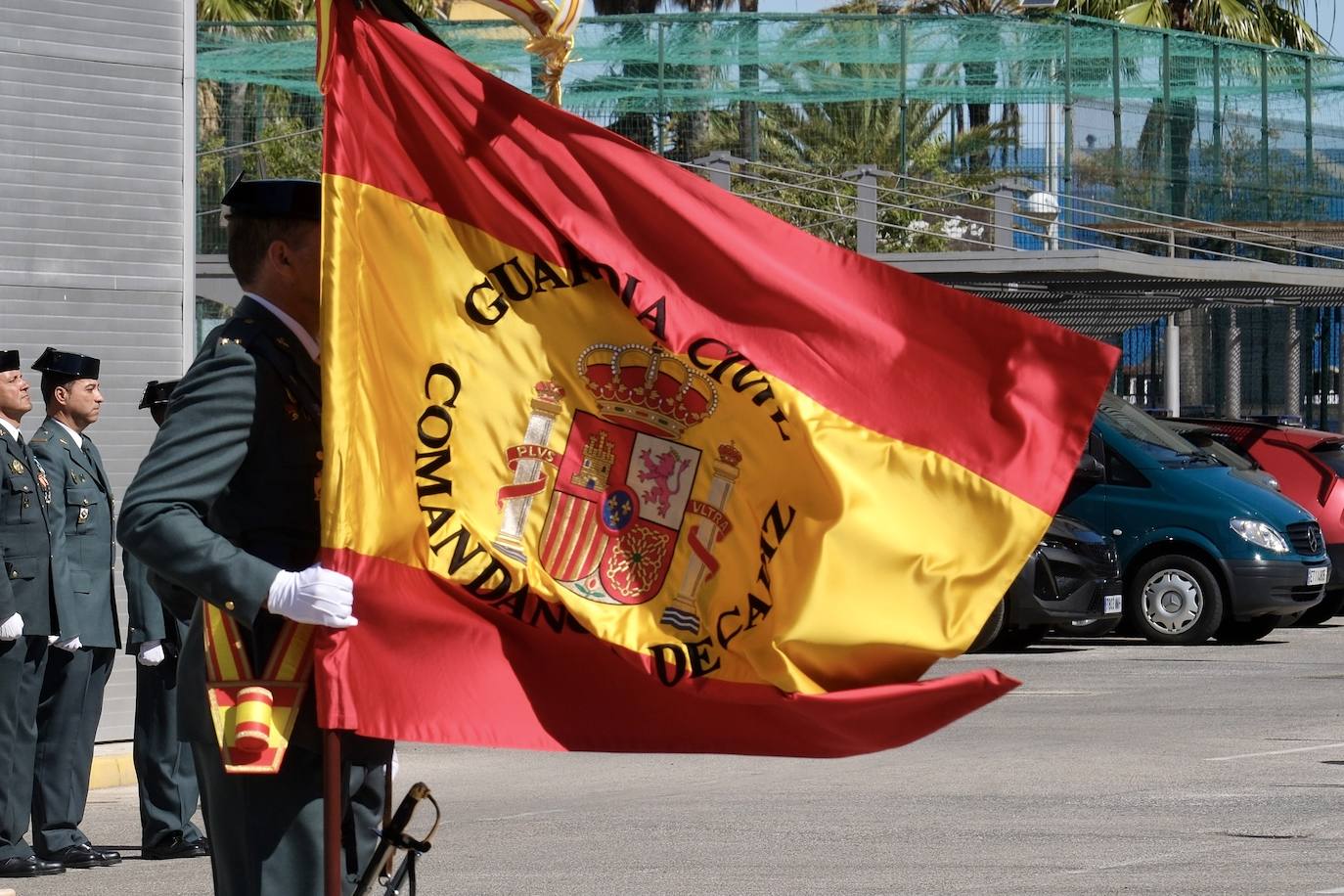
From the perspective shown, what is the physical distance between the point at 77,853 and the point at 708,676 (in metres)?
5.47

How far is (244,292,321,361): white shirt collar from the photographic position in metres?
4.16

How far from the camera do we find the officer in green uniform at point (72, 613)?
354 inches

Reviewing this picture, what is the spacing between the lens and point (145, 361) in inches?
476

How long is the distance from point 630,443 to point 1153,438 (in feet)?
50.5

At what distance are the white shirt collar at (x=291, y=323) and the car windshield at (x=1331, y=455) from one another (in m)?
18.3

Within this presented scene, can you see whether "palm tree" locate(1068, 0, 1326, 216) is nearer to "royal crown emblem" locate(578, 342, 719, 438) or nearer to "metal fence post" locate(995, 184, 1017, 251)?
"metal fence post" locate(995, 184, 1017, 251)

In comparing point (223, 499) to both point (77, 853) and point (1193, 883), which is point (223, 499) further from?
point (77, 853)

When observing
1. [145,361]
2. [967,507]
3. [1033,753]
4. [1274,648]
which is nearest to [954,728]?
[1033,753]

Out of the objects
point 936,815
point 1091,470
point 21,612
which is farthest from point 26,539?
point 1091,470

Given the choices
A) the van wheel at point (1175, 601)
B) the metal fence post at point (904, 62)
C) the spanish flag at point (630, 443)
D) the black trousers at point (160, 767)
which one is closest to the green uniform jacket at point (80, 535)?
the black trousers at point (160, 767)

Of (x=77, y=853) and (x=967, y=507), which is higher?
(x=967, y=507)

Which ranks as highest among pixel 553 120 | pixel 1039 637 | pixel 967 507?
pixel 553 120

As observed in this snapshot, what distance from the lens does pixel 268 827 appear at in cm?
393

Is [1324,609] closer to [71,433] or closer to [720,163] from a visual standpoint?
[720,163]
